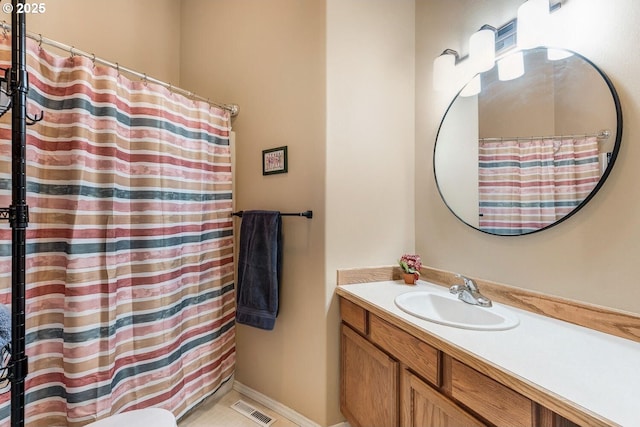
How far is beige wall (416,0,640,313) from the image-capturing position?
0.95 metres

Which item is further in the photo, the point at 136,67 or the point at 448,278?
the point at 136,67

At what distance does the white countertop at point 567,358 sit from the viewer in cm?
62

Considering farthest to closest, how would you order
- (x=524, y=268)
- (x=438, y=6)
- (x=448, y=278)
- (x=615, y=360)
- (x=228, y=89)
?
(x=228, y=89), (x=438, y=6), (x=448, y=278), (x=524, y=268), (x=615, y=360)

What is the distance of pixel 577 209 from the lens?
1066 mm

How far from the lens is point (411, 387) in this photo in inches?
42.8

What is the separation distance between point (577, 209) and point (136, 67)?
9.01 feet

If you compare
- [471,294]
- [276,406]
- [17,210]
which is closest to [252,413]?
[276,406]

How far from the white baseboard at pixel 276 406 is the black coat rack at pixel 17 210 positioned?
123 centimetres

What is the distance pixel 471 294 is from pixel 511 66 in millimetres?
1054

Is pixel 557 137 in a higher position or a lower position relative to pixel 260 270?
higher

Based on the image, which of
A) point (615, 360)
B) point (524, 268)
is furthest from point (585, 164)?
point (615, 360)

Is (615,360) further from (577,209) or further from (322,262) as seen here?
(322,262)

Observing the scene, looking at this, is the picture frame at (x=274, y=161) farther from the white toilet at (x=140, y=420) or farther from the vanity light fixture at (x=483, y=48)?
the white toilet at (x=140, y=420)

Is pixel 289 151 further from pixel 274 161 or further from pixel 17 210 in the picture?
pixel 17 210
